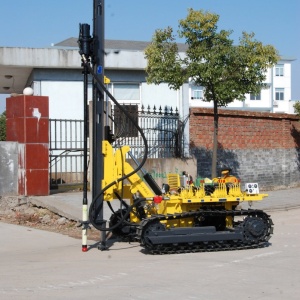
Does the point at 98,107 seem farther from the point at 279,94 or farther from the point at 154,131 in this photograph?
the point at 279,94

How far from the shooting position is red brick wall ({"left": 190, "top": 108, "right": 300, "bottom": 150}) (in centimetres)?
1964

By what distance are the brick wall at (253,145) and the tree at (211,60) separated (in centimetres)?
322

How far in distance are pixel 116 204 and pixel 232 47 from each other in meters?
6.29

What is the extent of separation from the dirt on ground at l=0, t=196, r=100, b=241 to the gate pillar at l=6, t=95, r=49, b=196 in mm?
336

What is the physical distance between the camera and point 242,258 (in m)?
10.0

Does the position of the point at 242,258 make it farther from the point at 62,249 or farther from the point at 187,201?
the point at 62,249

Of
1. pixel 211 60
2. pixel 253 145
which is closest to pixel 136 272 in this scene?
pixel 211 60

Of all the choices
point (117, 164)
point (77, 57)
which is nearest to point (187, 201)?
point (117, 164)

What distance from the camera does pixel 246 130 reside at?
844 inches

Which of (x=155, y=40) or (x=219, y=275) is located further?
(x=155, y=40)

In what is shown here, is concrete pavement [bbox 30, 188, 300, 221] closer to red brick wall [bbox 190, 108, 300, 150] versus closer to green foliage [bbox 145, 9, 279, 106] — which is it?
red brick wall [bbox 190, 108, 300, 150]

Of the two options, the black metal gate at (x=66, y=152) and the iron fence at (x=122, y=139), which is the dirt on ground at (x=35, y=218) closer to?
the iron fence at (x=122, y=139)

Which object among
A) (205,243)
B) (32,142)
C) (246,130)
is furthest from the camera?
(246,130)

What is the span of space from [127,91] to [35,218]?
23.1 ft
